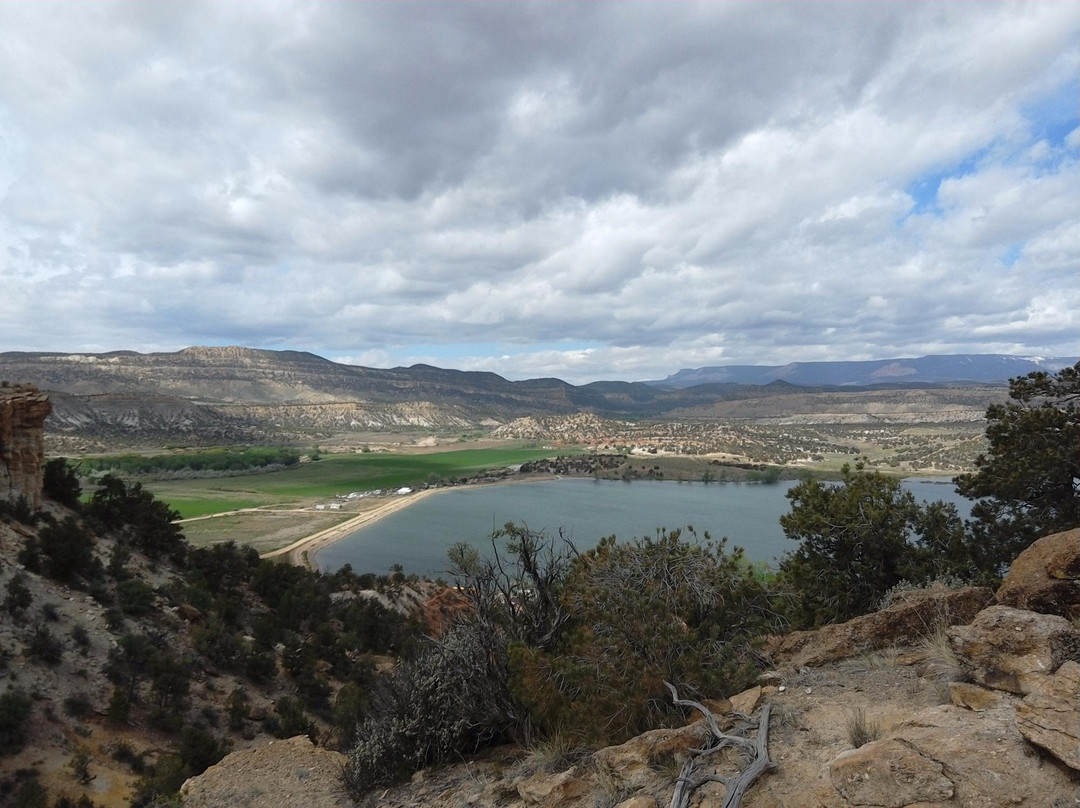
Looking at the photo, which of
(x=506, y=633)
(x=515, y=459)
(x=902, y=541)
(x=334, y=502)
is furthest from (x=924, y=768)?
Answer: (x=515, y=459)

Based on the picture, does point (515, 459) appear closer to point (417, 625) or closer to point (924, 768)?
point (417, 625)

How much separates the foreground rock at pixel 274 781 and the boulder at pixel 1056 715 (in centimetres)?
698

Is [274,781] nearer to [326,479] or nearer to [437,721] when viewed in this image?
[437,721]

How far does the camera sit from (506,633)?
8.19 meters

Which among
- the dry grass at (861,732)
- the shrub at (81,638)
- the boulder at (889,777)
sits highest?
the boulder at (889,777)

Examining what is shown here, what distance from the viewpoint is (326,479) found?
269 ft

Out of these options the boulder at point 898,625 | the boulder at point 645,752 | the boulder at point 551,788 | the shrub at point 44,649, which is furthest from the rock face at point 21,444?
the boulder at point 898,625

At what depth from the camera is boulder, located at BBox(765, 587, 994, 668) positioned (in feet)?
21.3

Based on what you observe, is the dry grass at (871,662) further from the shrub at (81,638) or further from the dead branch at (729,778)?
the shrub at (81,638)

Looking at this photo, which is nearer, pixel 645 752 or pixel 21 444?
pixel 645 752

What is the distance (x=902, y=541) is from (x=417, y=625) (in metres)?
16.1

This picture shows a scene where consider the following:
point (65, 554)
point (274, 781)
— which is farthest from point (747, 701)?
point (65, 554)

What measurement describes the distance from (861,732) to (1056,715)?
1194mm

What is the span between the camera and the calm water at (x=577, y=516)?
42.9 meters
